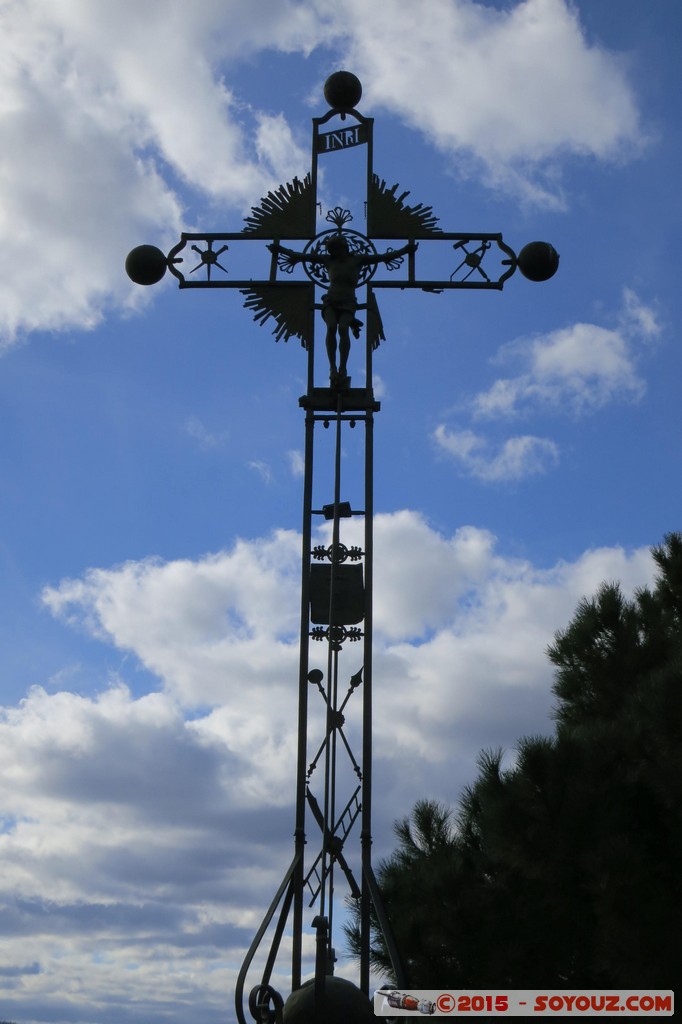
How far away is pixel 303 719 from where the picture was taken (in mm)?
5645

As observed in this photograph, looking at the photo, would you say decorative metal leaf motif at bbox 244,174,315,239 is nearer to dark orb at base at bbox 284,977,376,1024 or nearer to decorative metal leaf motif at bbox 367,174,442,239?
decorative metal leaf motif at bbox 367,174,442,239

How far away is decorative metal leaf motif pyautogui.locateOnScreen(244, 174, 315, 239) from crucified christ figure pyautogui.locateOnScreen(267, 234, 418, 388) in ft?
0.58

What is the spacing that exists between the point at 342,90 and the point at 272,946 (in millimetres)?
4343

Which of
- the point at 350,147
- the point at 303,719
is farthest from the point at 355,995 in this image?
the point at 350,147

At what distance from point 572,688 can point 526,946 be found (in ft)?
7.49

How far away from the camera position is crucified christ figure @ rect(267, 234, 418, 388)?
6207 millimetres

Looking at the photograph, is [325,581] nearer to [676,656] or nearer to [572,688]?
[676,656]

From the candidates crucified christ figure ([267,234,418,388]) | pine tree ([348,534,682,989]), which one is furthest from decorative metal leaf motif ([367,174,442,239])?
pine tree ([348,534,682,989])

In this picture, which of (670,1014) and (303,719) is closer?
(303,719)

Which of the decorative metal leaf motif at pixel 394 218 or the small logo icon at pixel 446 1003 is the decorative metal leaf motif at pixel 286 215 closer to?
the decorative metal leaf motif at pixel 394 218

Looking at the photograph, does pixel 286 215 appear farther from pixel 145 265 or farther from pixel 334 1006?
pixel 334 1006

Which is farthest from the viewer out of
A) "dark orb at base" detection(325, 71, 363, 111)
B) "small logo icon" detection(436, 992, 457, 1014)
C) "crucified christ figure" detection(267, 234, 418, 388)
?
"small logo icon" detection(436, 992, 457, 1014)

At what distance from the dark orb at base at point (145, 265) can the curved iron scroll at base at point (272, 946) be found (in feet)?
9.88

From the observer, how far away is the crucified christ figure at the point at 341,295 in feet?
20.4
